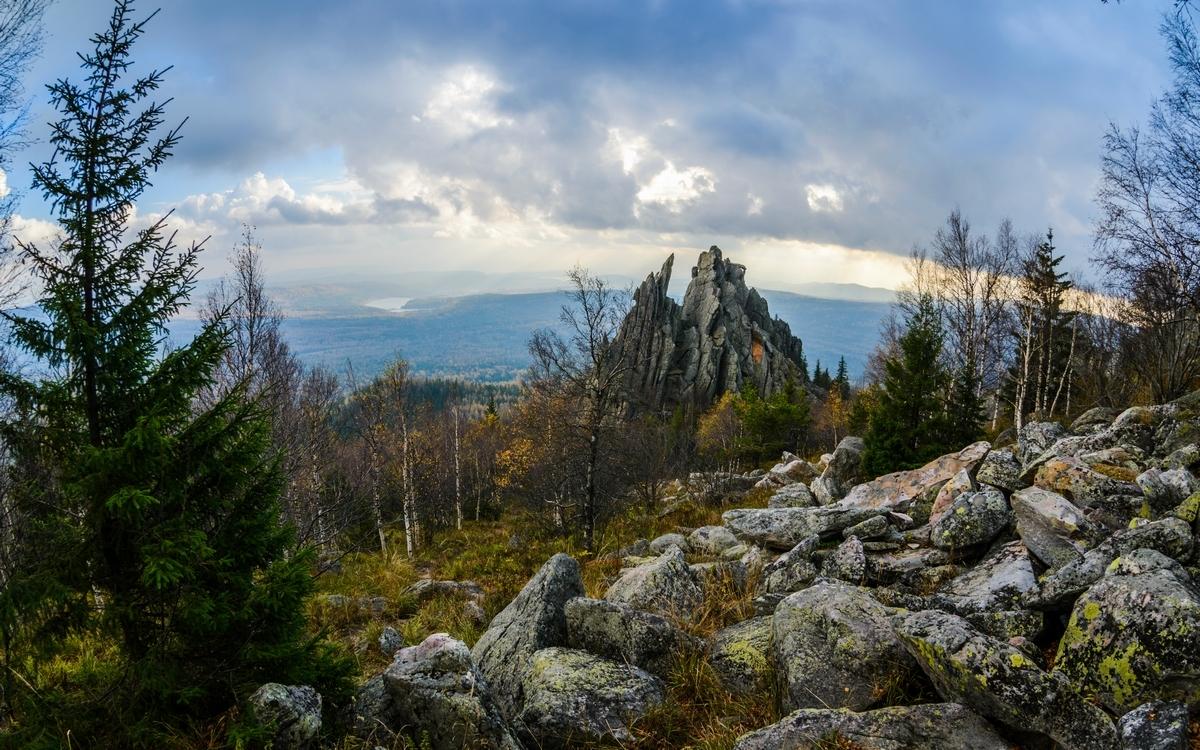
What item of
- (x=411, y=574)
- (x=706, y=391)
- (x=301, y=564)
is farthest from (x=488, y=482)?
(x=706, y=391)

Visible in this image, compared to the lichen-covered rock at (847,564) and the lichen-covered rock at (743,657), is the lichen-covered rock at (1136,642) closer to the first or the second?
the lichen-covered rock at (743,657)

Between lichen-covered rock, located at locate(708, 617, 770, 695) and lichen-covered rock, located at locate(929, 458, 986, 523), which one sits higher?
lichen-covered rock, located at locate(929, 458, 986, 523)

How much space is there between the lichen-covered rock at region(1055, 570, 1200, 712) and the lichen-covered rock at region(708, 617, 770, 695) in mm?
2046

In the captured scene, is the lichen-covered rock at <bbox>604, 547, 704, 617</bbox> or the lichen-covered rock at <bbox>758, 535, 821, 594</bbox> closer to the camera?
the lichen-covered rock at <bbox>604, 547, 704, 617</bbox>

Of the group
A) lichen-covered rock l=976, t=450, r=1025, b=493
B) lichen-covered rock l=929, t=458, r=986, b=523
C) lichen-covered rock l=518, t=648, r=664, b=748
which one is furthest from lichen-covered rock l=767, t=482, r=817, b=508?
lichen-covered rock l=518, t=648, r=664, b=748

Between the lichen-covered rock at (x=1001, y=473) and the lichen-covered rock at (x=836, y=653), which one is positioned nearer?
the lichen-covered rock at (x=836, y=653)

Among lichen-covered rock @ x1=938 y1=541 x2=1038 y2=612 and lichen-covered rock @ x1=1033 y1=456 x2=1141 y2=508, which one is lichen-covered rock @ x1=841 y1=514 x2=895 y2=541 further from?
lichen-covered rock @ x1=1033 y1=456 x2=1141 y2=508

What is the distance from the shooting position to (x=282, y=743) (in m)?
3.88

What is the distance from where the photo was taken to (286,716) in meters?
3.92

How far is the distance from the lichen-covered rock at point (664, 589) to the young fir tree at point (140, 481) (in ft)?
10.4

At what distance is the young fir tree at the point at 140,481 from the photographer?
4.25m

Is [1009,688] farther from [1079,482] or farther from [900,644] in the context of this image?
[1079,482]

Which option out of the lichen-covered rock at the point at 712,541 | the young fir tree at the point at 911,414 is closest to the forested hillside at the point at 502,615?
the lichen-covered rock at the point at 712,541

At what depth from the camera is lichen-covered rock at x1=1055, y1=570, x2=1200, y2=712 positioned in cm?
333
